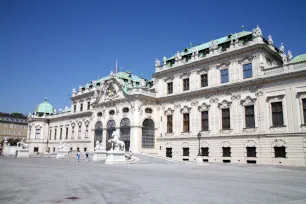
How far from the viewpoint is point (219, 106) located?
1567 inches

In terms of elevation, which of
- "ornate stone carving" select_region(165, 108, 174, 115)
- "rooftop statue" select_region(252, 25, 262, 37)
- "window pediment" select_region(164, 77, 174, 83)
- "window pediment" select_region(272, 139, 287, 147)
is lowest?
"window pediment" select_region(272, 139, 287, 147)

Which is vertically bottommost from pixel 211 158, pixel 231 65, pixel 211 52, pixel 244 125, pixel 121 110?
pixel 211 158

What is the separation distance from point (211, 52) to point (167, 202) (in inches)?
1404

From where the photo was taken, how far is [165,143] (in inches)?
1825

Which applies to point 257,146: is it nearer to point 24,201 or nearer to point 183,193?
point 183,193

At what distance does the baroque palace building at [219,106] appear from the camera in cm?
3303

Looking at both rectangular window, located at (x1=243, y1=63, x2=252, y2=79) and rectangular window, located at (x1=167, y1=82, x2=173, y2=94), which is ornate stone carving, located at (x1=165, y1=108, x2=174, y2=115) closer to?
rectangular window, located at (x1=167, y1=82, x2=173, y2=94)

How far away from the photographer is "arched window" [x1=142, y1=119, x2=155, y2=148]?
4703 centimetres

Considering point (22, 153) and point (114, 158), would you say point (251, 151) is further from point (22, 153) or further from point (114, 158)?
point (22, 153)

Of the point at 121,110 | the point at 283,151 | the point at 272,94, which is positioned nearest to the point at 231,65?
the point at 272,94

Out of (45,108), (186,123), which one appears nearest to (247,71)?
(186,123)

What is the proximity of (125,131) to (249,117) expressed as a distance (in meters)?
21.7

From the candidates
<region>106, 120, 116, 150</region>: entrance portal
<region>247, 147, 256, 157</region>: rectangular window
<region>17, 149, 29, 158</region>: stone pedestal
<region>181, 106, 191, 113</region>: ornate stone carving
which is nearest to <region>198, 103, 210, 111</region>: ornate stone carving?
<region>181, 106, 191, 113</region>: ornate stone carving

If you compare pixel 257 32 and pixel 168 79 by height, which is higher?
pixel 257 32
